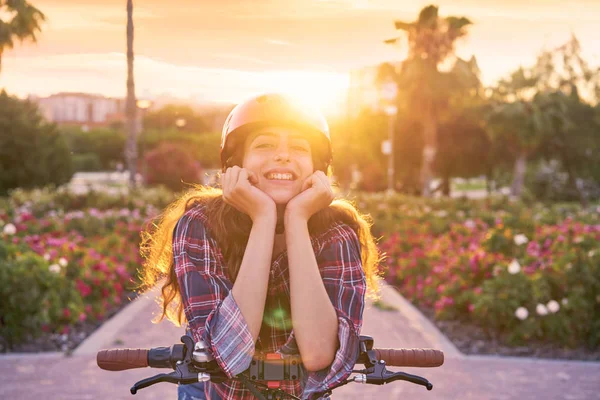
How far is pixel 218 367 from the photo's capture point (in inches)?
83.9

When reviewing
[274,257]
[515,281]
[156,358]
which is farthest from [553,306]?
[156,358]

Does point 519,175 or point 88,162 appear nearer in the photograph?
point 519,175

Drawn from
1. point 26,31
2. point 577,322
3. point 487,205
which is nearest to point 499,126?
point 487,205

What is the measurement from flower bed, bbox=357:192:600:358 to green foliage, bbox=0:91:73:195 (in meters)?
32.2

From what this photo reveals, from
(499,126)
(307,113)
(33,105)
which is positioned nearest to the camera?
(307,113)

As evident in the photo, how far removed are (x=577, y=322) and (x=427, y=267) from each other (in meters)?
4.06

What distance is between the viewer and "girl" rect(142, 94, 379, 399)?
7.04 ft

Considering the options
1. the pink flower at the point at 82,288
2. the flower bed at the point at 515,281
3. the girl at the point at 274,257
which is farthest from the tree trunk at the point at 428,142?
the girl at the point at 274,257

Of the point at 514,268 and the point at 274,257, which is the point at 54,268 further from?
the point at 274,257

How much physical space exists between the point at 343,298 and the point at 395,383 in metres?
4.99

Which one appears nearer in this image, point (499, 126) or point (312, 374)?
point (312, 374)

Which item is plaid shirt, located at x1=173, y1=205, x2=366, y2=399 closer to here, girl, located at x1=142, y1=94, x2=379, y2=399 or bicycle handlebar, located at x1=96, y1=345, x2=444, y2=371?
girl, located at x1=142, y1=94, x2=379, y2=399

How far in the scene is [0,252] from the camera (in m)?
8.82

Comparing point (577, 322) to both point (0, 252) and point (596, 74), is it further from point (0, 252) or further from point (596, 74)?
point (596, 74)
